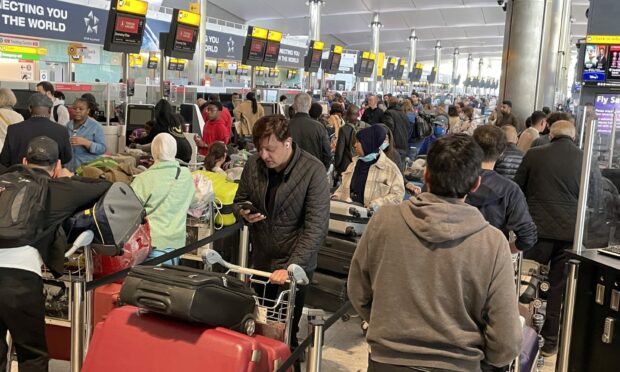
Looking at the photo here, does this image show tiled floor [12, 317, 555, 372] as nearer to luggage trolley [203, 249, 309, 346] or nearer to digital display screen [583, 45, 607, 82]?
luggage trolley [203, 249, 309, 346]

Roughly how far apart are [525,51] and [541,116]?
6.07 m

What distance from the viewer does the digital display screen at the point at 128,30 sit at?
35.2 ft

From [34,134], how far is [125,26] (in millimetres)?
5644

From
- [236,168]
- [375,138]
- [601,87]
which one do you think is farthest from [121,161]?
[601,87]

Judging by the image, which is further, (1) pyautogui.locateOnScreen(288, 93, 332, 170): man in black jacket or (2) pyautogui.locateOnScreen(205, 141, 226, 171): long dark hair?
(1) pyautogui.locateOnScreen(288, 93, 332, 170): man in black jacket

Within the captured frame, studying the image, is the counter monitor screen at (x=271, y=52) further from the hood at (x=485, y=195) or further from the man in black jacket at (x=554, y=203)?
the hood at (x=485, y=195)

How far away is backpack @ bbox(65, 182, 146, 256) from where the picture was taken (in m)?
3.49

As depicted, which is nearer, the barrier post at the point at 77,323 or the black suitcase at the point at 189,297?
the black suitcase at the point at 189,297

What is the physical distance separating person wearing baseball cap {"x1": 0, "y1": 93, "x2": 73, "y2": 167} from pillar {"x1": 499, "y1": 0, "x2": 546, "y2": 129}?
10.4 m

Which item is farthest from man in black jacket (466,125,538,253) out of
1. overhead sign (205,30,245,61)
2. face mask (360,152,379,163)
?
overhead sign (205,30,245,61)

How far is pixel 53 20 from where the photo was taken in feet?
61.3

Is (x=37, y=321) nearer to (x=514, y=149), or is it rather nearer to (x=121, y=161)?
(x=121, y=161)

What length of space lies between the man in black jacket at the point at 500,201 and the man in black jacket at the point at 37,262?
2.05 metres

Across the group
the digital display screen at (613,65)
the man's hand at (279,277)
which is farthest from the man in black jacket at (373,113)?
the man's hand at (279,277)
